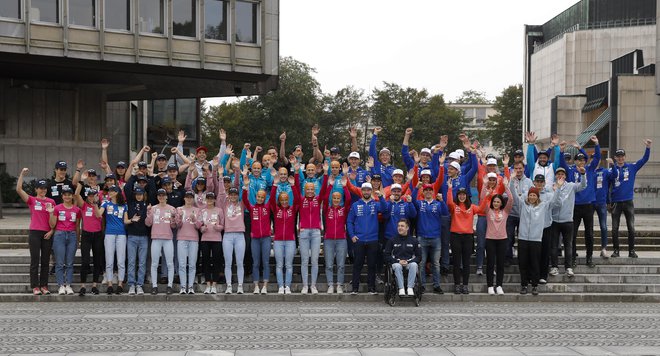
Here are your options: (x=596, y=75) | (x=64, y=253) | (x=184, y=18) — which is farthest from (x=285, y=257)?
(x=596, y=75)

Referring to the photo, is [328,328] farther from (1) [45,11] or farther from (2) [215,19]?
(2) [215,19]

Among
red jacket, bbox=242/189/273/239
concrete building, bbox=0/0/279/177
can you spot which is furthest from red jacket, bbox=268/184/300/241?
concrete building, bbox=0/0/279/177

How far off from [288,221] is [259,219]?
0.56 m

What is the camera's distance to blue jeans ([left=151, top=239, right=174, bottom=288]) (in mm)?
15984

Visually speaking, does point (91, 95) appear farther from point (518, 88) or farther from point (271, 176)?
point (518, 88)

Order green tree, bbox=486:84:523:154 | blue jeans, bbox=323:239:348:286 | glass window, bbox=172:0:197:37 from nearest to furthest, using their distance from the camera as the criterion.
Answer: blue jeans, bbox=323:239:348:286, glass window, bbox=172:0:197:37, green tree, bbox=486:84:523:154

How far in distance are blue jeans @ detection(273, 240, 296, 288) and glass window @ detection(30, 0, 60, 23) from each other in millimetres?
19828

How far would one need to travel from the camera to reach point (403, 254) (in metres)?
15.5

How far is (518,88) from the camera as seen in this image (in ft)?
309

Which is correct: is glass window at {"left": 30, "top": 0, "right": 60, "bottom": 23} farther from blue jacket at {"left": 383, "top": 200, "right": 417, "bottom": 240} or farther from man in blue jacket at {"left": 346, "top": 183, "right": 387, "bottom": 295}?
blue jacket at {"left": 383, "top": 200, "right": 417, "bottom": 240}

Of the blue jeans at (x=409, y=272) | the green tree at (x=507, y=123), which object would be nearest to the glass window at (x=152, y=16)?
the blue jeans at (x=409, y=272)

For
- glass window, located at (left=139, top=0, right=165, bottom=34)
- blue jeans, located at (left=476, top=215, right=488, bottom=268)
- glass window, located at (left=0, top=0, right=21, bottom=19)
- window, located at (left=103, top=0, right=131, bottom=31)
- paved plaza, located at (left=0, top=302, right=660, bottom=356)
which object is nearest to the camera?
paved plaza, located at (left=0, top=302, right=660, bottom=356)

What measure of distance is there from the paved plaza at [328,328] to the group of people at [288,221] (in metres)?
0.91

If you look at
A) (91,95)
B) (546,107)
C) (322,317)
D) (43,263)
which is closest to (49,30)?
(91,95)
